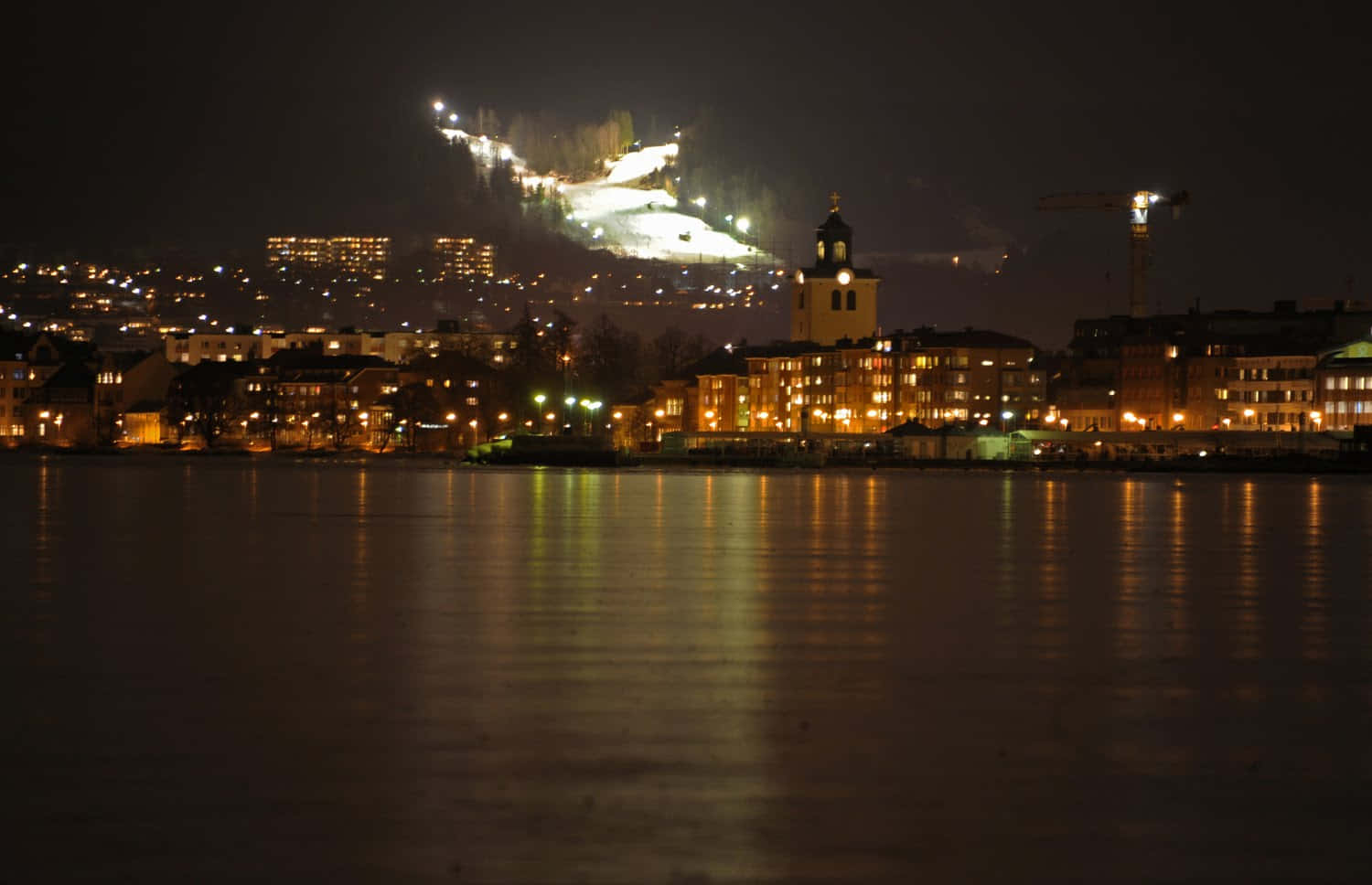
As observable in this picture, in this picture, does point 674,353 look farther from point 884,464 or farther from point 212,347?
point 884,464

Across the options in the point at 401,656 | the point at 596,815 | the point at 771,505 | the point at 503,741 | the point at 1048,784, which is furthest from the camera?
the point at 771,505

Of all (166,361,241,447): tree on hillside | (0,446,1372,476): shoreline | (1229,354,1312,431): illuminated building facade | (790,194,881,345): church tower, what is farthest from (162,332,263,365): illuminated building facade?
(1229,354,1312,431): illuminated building facade

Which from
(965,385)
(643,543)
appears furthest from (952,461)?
(643,543)

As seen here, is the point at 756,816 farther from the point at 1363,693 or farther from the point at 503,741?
the point at 1363,693

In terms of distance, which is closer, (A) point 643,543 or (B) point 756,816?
(B) point 756,816

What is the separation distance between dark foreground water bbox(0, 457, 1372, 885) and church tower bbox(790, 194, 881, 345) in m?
143

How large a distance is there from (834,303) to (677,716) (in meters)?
158

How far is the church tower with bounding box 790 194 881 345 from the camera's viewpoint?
166625mm

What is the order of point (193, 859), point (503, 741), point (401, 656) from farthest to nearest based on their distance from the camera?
point (401, 656), point (503, 741), point (193, 859)

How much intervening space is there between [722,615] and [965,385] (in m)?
115

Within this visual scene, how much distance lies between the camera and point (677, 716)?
34.7 feet

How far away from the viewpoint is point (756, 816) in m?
8.11

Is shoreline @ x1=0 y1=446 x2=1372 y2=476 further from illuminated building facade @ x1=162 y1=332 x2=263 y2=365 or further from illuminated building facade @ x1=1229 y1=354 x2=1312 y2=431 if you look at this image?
illuminated building facade @ x1=162 y1=332 x2=263 y2=365

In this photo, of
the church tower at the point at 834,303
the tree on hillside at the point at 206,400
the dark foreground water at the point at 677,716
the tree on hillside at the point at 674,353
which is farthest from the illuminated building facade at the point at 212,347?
the dark foreground water at the point at 677,716
